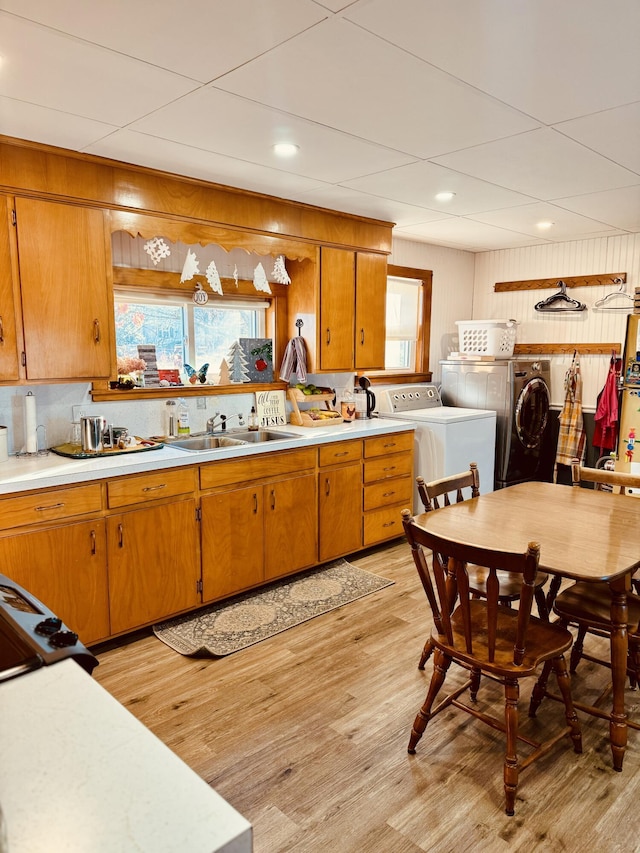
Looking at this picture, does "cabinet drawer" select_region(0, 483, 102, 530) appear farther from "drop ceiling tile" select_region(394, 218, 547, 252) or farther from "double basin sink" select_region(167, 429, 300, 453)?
"drop ceiling tile" select_region(394, 218, 547, 252)

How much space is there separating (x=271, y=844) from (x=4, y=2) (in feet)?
8.34

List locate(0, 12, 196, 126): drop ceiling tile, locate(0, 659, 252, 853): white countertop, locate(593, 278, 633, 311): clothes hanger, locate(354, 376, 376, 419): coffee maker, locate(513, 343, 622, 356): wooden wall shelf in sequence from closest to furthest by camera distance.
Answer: locate(0, 659, 252, 853): white countertop, locate(0, 12, 196, 126): drop ceiling tile, locate(354, 376, 376, 419): coffee maker, locate(593, 278, 633, 311): clothes hanger, locate(513, 343, 622, 356): wooden wall shelf

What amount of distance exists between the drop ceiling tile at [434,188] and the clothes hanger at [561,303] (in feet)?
5.71

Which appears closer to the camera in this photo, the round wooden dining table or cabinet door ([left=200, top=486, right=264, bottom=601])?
the round wooden dining table

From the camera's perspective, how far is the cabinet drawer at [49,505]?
2.48 meters

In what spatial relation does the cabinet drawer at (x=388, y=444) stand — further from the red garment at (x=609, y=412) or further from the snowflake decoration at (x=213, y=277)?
the red garment at (x=609, y=412)

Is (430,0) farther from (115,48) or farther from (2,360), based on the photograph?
(2,360)

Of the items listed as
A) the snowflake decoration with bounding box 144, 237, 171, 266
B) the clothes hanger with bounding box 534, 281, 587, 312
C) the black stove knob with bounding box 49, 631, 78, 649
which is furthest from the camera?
the clothes hanger with bounding box 534, 281, 587, 312

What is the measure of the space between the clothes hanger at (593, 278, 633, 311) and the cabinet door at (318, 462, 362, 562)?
2.84 metres

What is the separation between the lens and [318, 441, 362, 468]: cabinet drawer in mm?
3812

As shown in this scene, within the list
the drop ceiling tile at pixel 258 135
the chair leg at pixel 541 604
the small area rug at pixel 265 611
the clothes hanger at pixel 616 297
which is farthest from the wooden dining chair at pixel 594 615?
the clothes hanger at pixel 616 297

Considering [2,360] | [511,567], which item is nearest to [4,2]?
[2,360]

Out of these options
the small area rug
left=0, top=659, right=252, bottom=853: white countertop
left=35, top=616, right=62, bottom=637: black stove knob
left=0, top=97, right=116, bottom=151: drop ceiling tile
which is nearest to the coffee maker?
the small area rug

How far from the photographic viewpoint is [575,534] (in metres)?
2.23
